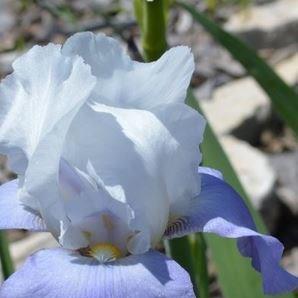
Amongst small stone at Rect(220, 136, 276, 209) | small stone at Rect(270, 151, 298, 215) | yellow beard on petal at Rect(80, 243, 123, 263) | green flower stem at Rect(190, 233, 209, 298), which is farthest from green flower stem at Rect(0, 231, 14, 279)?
small stone at Rect(270, 151, 298, 215)

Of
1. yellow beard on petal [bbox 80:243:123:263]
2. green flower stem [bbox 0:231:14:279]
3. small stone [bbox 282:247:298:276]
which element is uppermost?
yellow beard on petal [bbox 80:243:123:263]

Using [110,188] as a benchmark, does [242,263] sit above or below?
below

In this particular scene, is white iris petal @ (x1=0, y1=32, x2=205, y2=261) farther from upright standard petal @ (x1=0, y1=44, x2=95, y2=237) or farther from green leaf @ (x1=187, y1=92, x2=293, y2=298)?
green leaf @ (x1=187, y1=92, x2=293, y2=298)

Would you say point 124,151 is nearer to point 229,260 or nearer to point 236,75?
point 229,260

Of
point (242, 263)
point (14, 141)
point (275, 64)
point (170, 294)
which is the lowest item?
point (275, 64)

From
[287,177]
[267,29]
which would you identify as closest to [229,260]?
[287,177]

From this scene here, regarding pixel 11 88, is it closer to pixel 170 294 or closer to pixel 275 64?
pixel 170 294

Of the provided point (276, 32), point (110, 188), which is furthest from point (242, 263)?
point (276, 32)

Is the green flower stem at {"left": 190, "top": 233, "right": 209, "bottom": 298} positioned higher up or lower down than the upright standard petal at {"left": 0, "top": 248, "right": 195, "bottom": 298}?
lower down
